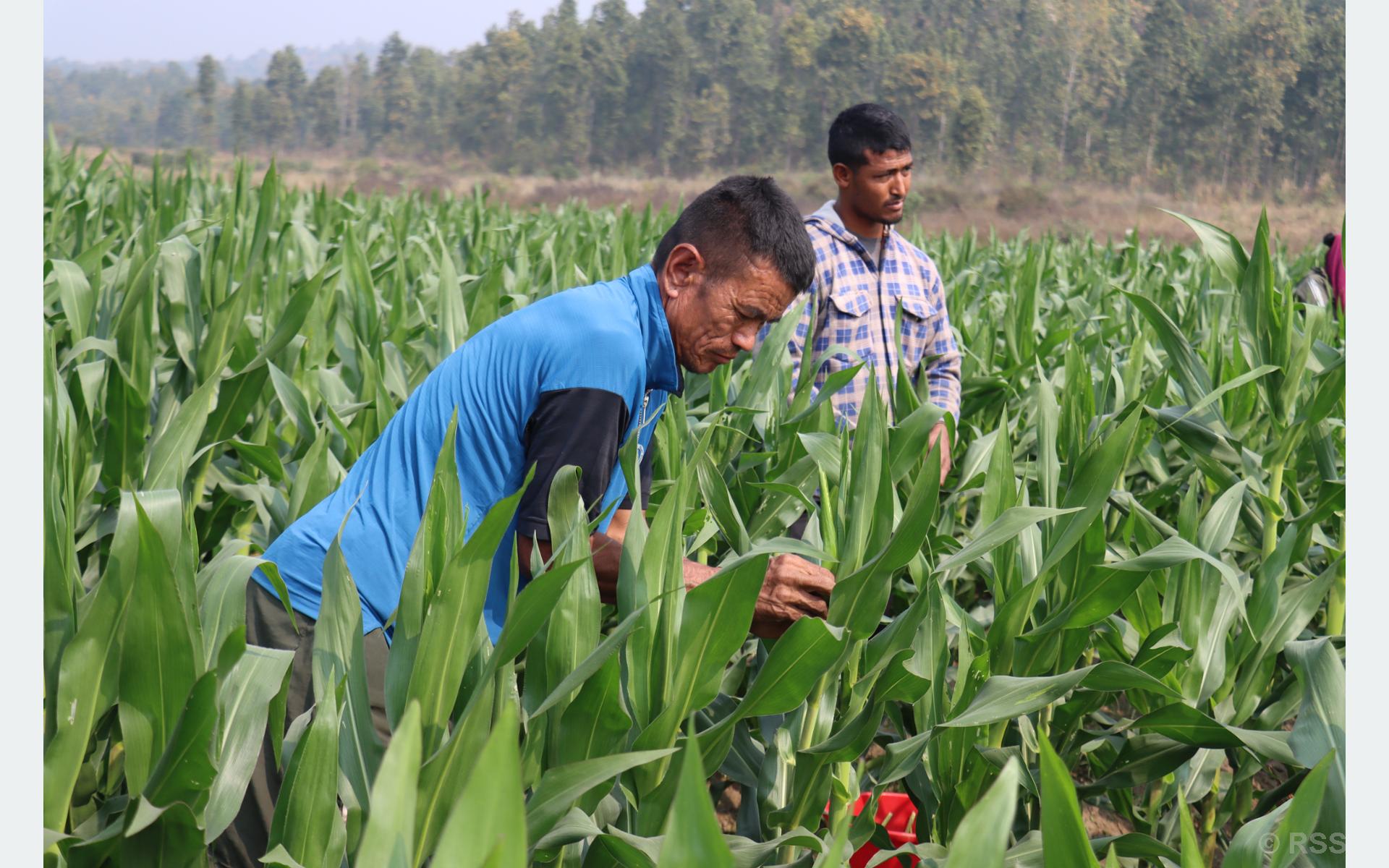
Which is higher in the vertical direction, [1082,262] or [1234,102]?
[1234,102]

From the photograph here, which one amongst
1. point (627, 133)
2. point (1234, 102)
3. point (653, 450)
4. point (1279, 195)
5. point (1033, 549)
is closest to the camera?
point (1033, 549)

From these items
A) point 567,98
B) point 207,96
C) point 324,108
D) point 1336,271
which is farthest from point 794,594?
point 324,108

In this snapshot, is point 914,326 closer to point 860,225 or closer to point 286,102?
point 860,225

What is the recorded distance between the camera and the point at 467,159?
4503 centimetres

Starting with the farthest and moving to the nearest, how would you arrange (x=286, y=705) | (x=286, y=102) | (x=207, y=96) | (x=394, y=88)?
(x=394, y=88) → (x=286, y=102) → (x=207, y=96) → (x=286, y=705)

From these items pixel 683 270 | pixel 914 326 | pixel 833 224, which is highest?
pixel 833 224

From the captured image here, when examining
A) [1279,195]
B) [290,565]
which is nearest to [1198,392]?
[290,565]

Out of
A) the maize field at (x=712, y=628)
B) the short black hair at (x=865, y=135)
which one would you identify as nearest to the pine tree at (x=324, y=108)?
the short black hair at (x=865, y=135)

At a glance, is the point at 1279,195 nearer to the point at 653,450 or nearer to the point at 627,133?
the point at 627,133

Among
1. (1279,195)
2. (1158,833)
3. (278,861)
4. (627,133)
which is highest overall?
(627,133)

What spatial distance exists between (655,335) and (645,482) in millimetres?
272

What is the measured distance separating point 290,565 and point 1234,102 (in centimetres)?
4054

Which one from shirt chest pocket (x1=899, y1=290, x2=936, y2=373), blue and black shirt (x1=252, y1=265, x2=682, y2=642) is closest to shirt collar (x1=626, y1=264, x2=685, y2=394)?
blue and black shirt (x1=252, y1=265, x2=682, y2=642)

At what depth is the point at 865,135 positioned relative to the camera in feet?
9.41
